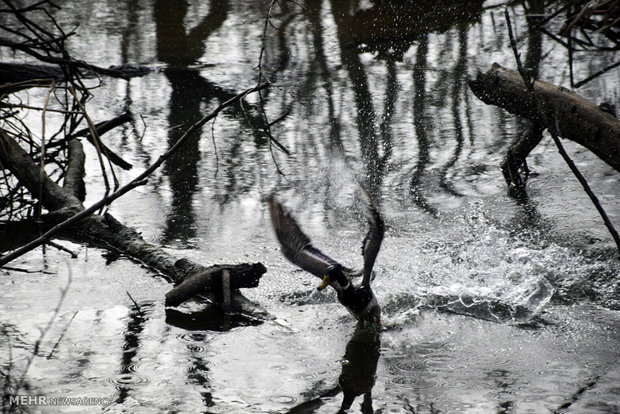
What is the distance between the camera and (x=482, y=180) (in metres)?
7.31

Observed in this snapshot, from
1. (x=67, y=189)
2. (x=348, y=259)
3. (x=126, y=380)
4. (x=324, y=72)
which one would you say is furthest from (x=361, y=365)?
(x=324, y=72)

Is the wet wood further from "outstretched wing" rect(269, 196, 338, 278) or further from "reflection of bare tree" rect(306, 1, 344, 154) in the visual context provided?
"reflection of bare tree" rect(306, 1, 344, 154)

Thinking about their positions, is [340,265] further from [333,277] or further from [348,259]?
[348,259]

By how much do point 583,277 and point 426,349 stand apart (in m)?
1.39

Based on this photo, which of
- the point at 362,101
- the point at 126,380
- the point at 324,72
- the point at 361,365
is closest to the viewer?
the point at 126,380

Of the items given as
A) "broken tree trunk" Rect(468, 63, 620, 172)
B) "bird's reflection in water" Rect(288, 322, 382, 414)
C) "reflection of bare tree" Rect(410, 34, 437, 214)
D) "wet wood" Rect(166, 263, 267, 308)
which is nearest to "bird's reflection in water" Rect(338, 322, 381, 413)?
"bird's reflection in water" Rect(288, 322, 382, 414)

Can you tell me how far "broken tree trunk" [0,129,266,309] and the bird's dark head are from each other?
1.69 feet

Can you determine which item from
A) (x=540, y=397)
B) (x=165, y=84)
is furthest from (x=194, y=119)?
(x=540, y=397)

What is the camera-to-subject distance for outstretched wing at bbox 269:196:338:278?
507 centimetres

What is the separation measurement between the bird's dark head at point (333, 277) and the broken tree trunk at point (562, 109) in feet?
5.31

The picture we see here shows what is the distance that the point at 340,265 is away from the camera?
502cm

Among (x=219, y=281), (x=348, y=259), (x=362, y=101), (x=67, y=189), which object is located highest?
(x=362, y=101)

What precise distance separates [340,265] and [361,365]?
659mm

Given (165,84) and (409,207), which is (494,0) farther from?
(409,207)
